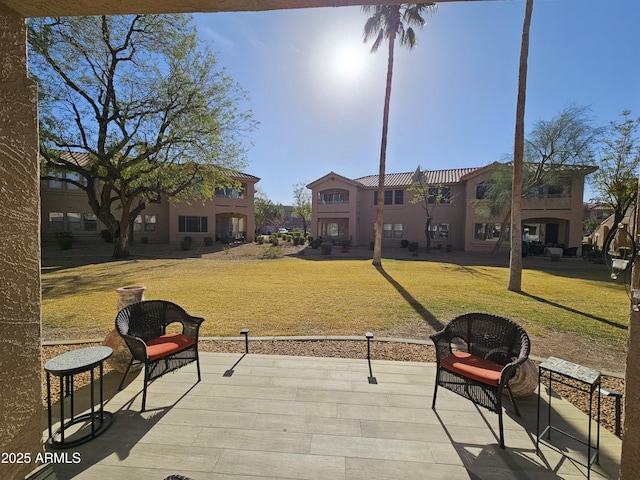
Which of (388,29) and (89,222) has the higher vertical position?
(388,29)

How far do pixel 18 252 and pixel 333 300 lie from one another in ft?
23.2

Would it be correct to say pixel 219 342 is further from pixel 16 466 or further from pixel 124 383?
→ pixel 16 466

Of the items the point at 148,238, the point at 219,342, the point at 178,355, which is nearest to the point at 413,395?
the point at 178,355

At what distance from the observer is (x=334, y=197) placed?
29.2 metres

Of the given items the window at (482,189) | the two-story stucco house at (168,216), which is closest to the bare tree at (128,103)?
the two-story stucco house at (168,216)

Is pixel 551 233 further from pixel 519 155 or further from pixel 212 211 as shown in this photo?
pixel 212 211

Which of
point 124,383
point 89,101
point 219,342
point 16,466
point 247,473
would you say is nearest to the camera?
point 16,466

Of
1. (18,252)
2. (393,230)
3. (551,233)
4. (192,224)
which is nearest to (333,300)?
(18,252)

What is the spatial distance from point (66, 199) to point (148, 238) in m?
6.92

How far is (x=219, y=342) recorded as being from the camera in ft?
15.8

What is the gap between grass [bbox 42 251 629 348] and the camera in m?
5.95

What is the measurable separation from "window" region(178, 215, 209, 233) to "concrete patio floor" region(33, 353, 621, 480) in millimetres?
27225

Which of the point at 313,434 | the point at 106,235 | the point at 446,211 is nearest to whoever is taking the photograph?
the point at 313,434

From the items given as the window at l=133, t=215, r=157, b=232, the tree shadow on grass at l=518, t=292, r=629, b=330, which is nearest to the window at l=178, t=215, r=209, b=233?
the window at l=133, t=215, r=157, b=232
